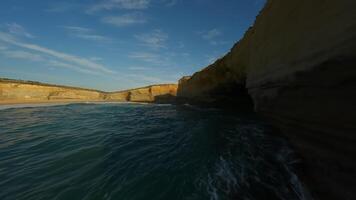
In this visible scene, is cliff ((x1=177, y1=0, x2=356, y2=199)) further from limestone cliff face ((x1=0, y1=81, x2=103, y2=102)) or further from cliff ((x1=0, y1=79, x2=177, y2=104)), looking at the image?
limestone cliff face ((x1=0, y1=81, x2=103, y2=102))

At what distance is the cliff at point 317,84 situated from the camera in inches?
128

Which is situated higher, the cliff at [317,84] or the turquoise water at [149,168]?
the cliff at [317,84]

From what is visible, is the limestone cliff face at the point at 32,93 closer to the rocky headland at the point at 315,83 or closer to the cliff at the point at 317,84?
the rocky headland at the point at 315,83

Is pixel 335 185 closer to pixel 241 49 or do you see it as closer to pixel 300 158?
pixel 300 158

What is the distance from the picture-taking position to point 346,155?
3717 millimetres

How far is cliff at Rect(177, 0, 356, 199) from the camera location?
3.26 m

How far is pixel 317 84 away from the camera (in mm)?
3982

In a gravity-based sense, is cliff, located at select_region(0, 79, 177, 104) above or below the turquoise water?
above

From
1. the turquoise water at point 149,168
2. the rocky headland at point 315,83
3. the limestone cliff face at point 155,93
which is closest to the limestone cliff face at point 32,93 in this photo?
the limestone cliff face at point 155,93

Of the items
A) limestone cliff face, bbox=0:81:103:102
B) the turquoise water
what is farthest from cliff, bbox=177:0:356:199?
limestone cliff face, bbox=0:81:103:102

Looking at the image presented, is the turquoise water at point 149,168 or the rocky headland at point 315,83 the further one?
the turquoise water at point 149,168

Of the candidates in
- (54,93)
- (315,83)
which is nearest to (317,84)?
(315,83)

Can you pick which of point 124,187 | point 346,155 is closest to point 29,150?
point 124,187

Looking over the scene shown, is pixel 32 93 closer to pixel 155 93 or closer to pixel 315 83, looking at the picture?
pixel 155 93
